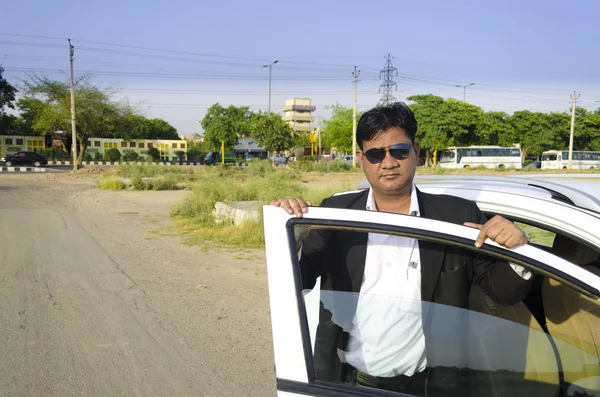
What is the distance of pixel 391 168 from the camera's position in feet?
7.22

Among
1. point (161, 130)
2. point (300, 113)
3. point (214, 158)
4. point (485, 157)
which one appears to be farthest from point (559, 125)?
point (300, 113)

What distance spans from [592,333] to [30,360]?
4039 mm

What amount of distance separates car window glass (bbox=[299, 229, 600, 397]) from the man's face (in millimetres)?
358

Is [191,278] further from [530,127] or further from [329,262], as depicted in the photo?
[530,127]

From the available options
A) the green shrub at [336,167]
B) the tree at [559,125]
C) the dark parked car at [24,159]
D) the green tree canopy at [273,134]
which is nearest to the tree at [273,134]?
the green tree canopy at [273,134]

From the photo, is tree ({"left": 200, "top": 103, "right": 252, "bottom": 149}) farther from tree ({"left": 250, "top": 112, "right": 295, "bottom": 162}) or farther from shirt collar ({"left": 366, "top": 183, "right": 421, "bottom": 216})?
shirt collar ({"left": 366, "top": 183, "right": 421, "bottom": 216})

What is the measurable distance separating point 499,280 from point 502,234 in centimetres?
31

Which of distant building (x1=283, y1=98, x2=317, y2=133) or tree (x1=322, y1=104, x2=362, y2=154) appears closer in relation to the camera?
tree (x1=322, y1=104, x2=362, y2=154)

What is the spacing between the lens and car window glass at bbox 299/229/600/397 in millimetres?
1825

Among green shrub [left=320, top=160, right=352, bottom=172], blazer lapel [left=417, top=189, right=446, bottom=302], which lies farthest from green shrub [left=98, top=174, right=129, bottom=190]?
blazer lapel [left=417, top=189, right=446, bottom=302]

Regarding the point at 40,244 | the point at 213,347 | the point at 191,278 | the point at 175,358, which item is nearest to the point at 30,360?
the point at 175,358

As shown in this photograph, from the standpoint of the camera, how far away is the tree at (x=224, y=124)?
216ft

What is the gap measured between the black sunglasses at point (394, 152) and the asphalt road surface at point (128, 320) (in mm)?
2239

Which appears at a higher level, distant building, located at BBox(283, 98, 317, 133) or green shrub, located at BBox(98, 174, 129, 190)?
distant building, located at BBox(283, 98, 317, 133)
